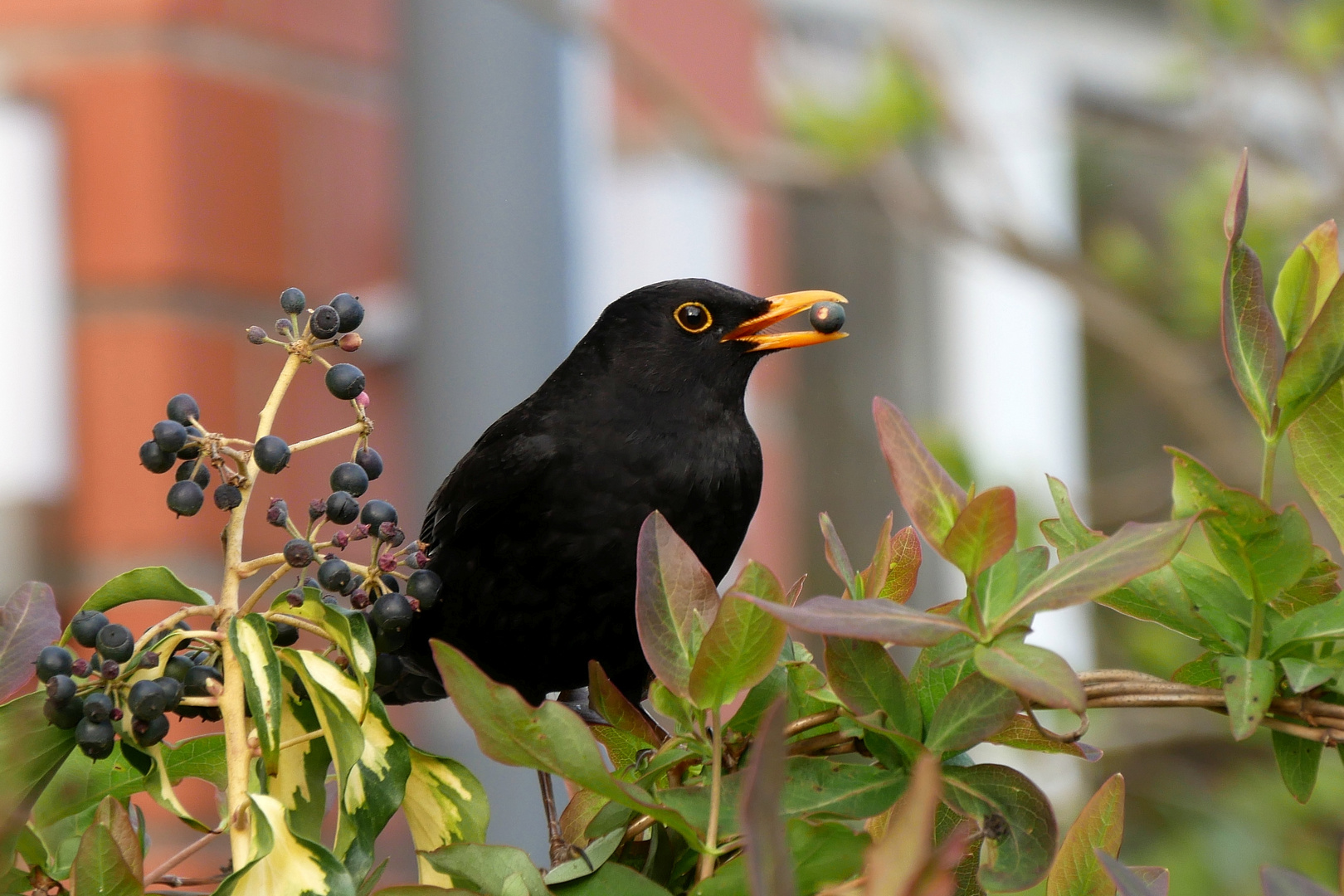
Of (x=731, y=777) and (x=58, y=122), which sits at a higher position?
(x=58, y=122)

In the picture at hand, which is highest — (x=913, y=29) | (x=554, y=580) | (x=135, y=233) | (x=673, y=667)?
(x=913, y=29)

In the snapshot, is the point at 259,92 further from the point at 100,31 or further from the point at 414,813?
the point at 414,813

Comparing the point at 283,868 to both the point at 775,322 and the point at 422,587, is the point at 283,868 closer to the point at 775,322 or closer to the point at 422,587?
the point at 422,587

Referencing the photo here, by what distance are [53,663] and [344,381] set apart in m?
0.21

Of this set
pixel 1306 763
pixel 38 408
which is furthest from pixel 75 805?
pixel 38 408

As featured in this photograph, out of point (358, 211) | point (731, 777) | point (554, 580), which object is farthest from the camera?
point (358, 211)

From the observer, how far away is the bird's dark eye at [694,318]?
4.70 ft

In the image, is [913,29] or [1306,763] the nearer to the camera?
[1306,763]

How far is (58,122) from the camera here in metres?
2.64

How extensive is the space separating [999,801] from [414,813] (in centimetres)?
28

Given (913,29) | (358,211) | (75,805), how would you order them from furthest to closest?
(913,29) → (358,211) → (75,805)

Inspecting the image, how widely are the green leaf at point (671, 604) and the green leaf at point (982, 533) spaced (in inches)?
4.3

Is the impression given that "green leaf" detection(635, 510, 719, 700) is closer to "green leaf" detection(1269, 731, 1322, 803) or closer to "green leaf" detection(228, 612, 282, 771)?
"green leaf" detection(228, 612, 282, 771)

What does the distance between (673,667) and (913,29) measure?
8.77ft
